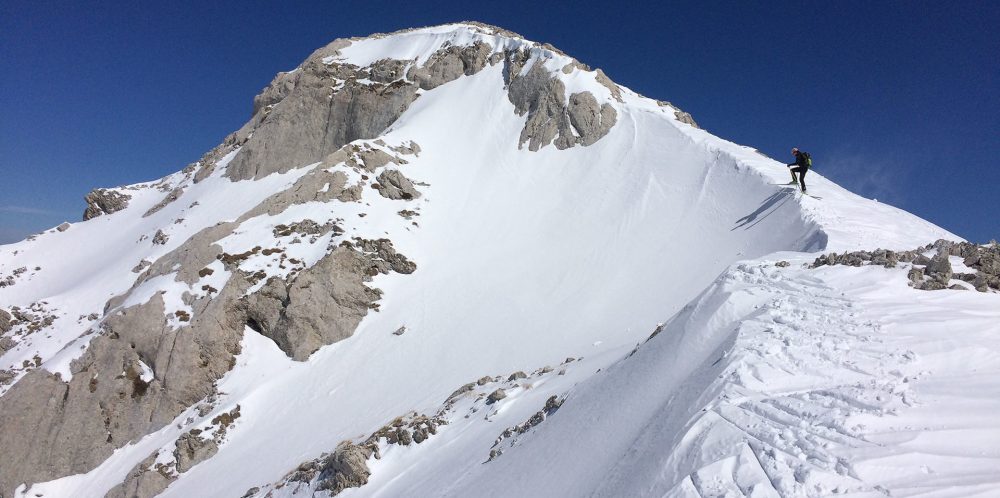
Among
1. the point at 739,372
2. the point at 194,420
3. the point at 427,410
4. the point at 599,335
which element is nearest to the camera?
the point at 739,372

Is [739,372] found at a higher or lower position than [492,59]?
lower

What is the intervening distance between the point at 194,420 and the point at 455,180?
22.7m

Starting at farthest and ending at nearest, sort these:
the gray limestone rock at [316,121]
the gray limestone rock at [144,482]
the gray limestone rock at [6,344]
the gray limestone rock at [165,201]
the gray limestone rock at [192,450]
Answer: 1. the gray limestone rock at [165,201]
2. the gray limestone rock at [316,121]
3. the gray limestone rock at [6,344]
4. the gray limestone rock at [192,450]
5. the gray limestone rock at [144,482]

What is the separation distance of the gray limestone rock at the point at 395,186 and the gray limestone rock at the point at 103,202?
32.3 metres

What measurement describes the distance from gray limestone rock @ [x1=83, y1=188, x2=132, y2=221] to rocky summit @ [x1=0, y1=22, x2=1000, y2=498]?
417 mm

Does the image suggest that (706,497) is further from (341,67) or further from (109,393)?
(341,67)

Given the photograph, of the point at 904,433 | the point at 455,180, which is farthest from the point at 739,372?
the point at 455,180

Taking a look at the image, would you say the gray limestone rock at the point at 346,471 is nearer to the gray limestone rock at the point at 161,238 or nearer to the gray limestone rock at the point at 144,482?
the gray limestone rock at the point at 144,482

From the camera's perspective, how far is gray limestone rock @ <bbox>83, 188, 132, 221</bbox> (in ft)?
161

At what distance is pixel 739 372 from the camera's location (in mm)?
7055

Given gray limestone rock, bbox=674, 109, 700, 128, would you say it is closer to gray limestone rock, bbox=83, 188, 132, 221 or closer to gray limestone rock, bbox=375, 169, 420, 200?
gray limestone rock, bbox=375, 169, 420, 200

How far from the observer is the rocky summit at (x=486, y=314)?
21.6ft

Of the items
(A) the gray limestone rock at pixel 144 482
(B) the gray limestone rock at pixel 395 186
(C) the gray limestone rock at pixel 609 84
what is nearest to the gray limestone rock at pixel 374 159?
(B) the gray limestone rock at pixel 395 186

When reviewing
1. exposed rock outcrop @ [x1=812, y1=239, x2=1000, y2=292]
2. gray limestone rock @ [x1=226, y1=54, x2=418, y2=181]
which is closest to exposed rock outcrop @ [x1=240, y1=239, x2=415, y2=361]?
gray limestone rock @ [x1=226, y1=54, x2=418, y2=181]
